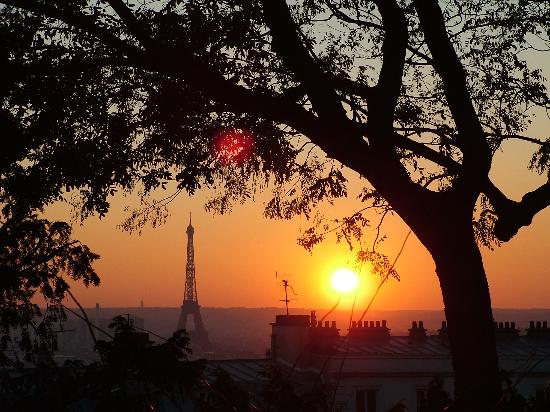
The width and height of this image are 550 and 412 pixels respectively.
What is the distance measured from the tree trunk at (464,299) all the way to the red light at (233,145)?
374cm

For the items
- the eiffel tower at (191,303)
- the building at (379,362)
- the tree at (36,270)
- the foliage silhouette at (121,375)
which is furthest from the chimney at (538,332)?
the eiffel tower at (191,303)

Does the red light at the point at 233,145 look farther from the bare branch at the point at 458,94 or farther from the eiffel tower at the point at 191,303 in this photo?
the eiffel tower at the point at 191,303

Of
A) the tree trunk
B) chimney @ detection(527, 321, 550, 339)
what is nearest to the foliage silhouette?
the tree trunk

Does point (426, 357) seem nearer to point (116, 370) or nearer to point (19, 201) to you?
point (19, 201)

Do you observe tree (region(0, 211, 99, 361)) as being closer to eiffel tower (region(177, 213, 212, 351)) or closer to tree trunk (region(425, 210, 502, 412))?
tree trunk (region(425, 210, 502, 412))

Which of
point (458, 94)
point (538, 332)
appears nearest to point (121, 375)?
point (458, 94)

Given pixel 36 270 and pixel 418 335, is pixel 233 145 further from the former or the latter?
pixel 418 335

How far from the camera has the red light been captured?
35.4 ft

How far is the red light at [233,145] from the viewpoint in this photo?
1079cm

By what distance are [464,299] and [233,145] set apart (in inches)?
175

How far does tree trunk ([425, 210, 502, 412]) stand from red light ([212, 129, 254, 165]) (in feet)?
12.3

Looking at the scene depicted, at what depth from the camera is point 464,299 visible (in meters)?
7.67

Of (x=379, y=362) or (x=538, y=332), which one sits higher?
(x=538, y=332)

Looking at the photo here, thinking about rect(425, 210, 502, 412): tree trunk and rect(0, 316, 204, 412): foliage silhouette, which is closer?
rect(0, 316, 204, 412): foliage silhouette
